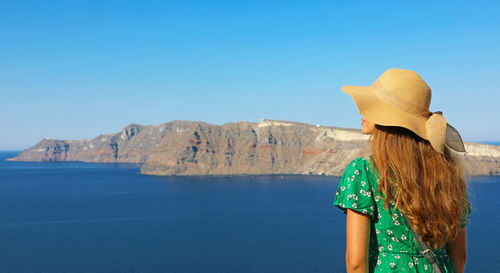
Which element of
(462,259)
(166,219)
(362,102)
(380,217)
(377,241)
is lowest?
(166,219)

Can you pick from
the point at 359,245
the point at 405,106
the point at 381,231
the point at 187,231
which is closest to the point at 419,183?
the point at 381,231

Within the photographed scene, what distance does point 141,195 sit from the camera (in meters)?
159

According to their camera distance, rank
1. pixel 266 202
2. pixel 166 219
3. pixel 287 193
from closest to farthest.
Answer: pixel 166 219
pixel 266 202
pixel 287 193

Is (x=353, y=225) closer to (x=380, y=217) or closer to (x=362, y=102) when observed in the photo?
(x=380, y=217)

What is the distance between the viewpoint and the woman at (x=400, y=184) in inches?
112

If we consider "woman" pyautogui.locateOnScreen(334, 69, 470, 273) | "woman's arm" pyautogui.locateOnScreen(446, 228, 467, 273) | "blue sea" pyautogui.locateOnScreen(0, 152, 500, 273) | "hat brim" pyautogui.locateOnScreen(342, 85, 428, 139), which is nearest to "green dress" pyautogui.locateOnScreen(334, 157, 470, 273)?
"woman" pyautogui.locateOnScreen(334, 69, 470, 273)

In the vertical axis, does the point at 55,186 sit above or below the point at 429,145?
below

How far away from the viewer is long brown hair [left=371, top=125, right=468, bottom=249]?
290 centimetres

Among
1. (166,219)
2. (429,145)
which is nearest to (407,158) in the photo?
(429,145)

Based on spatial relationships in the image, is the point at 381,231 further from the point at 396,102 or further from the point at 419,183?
the point at 396,102

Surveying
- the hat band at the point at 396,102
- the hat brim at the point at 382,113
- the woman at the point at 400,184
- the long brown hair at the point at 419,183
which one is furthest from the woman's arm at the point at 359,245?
the hat band at the point at 396,102

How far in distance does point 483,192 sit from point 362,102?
561 ft

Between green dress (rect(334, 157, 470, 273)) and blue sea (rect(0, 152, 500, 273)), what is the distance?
121 ft

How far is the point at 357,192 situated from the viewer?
9.24 ft
